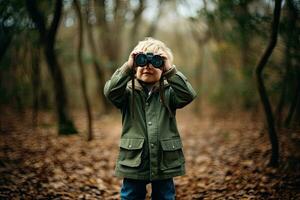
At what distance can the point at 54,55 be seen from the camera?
7.05 meters

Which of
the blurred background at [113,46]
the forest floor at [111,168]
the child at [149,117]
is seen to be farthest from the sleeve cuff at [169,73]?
the blurred background at [113,46]

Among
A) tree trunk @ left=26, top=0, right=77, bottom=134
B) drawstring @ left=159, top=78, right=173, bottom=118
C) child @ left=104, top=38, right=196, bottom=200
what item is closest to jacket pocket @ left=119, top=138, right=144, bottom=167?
child @ left=104, top=38, right=196, bottom=200

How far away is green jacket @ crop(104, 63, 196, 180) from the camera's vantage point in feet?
9.77

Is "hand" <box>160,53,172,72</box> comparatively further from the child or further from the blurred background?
the blurred background

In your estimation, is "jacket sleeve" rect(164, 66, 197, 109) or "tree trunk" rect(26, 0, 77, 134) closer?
"jacket sleeve" rect(164, 66, 197, 109)

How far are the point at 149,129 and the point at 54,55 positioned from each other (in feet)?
15.6

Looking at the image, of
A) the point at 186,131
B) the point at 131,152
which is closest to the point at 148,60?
the point at 131,152

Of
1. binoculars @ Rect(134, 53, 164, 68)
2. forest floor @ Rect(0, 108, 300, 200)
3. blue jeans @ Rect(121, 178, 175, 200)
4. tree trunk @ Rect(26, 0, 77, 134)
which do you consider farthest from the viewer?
tree trunk @ Rect(26, 0, 77, 134)

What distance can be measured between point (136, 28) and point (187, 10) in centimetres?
405

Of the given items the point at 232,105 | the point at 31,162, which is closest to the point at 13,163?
the point at 31,162

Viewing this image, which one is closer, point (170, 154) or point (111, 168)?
point (170, 154)

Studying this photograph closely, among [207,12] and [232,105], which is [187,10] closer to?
[232,105]

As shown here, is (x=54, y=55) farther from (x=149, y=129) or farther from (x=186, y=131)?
(x=186, y=131)

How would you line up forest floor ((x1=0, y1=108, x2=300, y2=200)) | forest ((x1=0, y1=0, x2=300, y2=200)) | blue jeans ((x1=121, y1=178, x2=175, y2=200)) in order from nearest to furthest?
1. blue jeans ((x1=121, y1=178, x2=175, y2=200))
2. forest floor ((x1=0, y1=108, x2=300, y2=200))
3. forest ((x1=0, y1=0, x2=300, y2=200))
